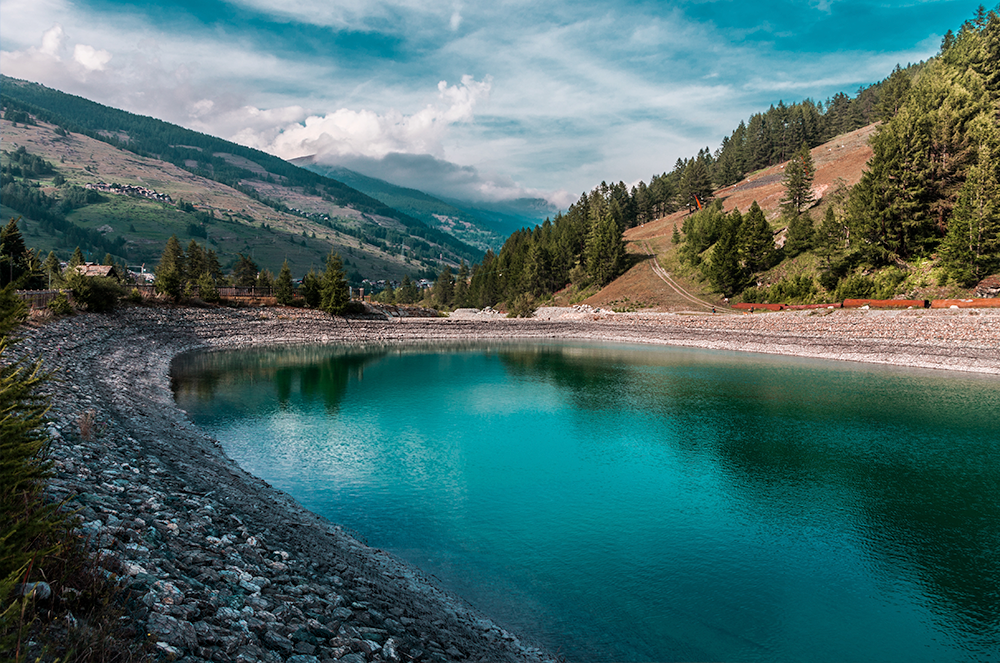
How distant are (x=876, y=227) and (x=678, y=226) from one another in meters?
68.6

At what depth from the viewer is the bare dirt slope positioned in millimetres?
99363

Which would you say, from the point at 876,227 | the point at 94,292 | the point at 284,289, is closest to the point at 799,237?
the point at 876,227

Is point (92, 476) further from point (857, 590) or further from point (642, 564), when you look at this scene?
point (857, 590)

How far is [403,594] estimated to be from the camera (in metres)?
11.8

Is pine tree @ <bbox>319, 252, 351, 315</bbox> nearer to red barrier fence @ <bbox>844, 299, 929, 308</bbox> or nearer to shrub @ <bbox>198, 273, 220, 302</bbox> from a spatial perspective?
shrub @ <bbox>198, 273, 220, 302</bbox>

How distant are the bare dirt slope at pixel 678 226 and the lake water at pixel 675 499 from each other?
58276mm

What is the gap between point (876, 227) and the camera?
69438 mm

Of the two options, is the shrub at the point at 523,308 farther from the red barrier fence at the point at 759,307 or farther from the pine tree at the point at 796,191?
the pine tree at the point at 796,191

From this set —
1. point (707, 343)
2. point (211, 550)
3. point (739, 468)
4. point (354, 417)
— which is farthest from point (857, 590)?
point (707, 343)

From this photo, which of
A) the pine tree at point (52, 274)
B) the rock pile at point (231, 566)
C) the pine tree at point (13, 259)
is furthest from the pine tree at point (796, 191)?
the pine tree at point (13, 259)

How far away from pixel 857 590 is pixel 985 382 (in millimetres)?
41107

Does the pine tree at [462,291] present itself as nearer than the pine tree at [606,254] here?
No

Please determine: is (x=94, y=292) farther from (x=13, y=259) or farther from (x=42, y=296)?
(x=13, y=259)

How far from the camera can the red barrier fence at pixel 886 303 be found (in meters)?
57.9
